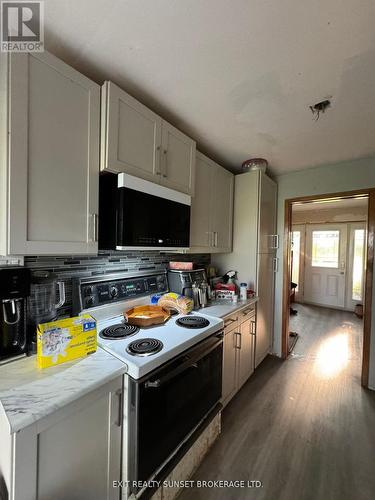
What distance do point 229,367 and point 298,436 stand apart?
2.13ft

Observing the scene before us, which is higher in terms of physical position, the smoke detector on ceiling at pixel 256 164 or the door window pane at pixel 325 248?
the smoke detector on ceiling at pixel 256 164

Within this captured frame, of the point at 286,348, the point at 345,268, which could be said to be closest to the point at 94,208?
the point at 286,348

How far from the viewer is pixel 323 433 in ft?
5.32

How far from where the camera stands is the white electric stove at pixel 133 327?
1.05 metres

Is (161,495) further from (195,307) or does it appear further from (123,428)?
(195,307)

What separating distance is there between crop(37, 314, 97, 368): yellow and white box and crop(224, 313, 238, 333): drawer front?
3.28 feet

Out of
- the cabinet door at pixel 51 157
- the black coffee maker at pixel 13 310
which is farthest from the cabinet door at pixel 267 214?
the black coffee maker at pixel 13 310

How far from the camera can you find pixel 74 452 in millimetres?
829

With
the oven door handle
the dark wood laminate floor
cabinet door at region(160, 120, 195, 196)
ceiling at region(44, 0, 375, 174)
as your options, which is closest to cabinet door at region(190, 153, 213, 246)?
cabinet door at region(160, 120, 195, 196)

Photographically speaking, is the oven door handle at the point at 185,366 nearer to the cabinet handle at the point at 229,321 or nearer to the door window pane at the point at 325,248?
the cabinet handle at the point at 229,321

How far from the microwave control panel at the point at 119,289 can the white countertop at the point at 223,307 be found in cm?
43

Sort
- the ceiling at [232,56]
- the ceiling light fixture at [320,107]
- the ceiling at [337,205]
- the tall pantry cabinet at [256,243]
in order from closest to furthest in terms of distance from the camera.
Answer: the ceiling at [232,56] < the ceiling light fixture at [320,107] < the tall pantry cabinet at [256,243] < the ceiling at [337,205]

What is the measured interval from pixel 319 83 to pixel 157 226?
1.24 metres

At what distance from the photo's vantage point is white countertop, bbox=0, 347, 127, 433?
0.71 meters
